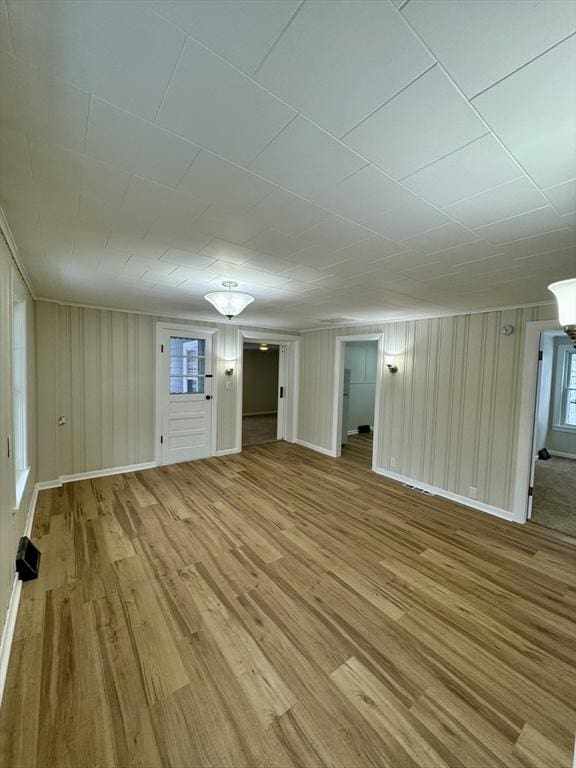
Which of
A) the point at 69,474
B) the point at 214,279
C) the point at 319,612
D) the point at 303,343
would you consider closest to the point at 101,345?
the point at 69,474

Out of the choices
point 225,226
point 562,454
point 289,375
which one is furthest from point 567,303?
point 562,454

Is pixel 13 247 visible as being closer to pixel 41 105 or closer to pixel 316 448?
pixel 41 105

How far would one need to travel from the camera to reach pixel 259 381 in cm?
967

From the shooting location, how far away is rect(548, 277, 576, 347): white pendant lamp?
1294 millimetres

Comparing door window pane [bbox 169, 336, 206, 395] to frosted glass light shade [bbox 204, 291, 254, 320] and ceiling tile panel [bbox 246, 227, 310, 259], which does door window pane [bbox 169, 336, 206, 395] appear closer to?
frosted glass light shade [bbox 204, 291, 254, 320]

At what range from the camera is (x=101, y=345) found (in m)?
4.36

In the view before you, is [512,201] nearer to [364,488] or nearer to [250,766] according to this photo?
[250,766]

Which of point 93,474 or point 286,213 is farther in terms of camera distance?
point 93,474

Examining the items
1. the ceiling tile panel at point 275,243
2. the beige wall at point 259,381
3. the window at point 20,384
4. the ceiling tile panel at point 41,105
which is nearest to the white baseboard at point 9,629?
the window at point 20,384

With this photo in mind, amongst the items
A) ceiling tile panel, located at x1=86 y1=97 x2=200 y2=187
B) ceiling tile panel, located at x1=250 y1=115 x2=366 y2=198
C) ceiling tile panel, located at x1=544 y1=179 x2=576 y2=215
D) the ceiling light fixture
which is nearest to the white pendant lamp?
ceiling tile panel, located at x1=544 y1=179 x2=576 y2=215

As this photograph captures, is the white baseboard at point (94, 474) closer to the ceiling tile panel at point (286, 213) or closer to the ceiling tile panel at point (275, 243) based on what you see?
the ceiling tile panel at point (275, 243)

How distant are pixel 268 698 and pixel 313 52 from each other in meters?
2.51

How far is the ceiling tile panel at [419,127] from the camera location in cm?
89

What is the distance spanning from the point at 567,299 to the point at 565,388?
6.49 meters
